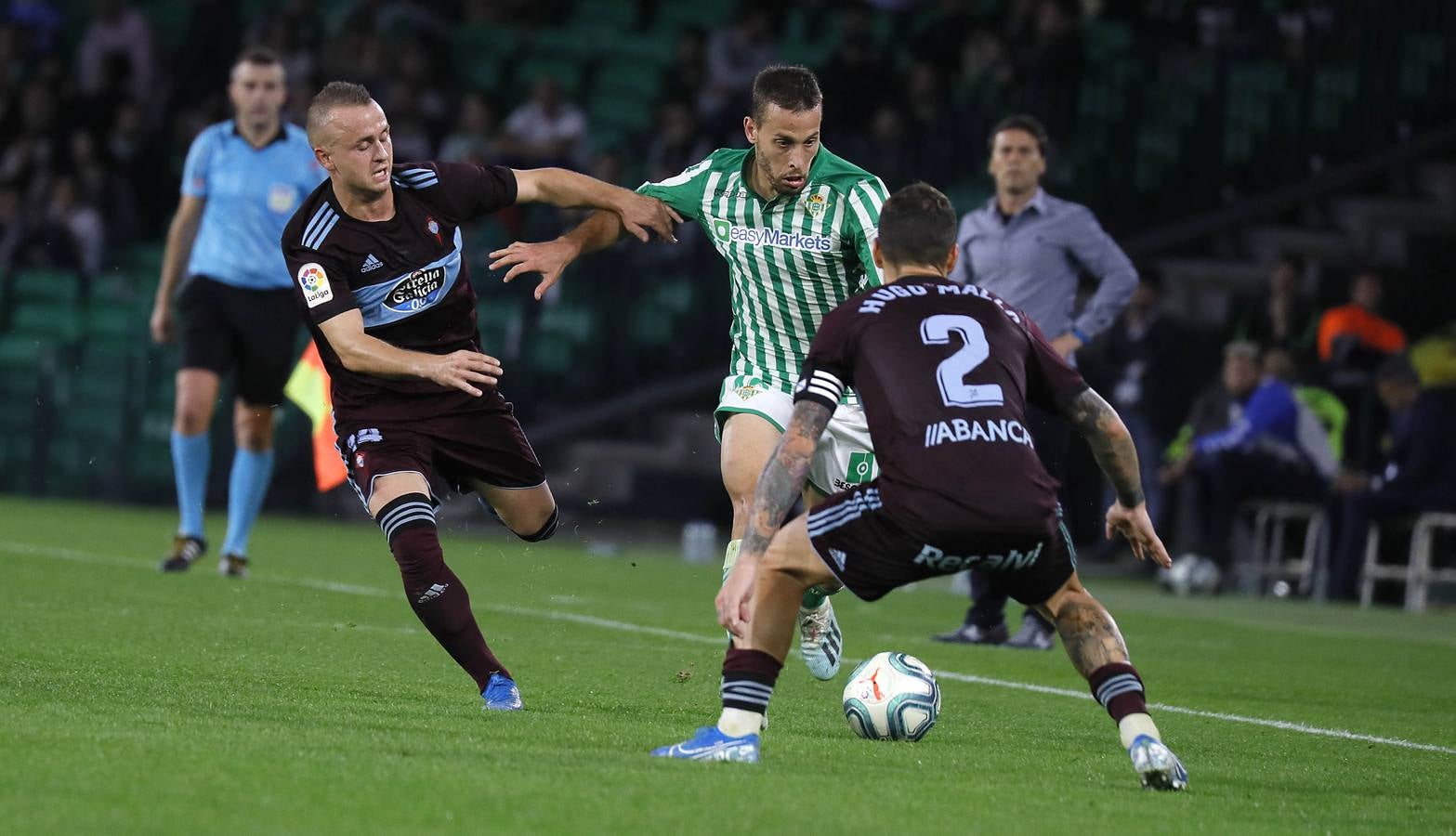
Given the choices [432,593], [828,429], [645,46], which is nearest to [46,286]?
→ [645,46]

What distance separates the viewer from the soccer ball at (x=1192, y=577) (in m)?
14.6

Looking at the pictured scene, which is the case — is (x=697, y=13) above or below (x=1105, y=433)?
above

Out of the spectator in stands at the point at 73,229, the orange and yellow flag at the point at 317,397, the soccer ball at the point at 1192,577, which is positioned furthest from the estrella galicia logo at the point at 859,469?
the spectator in stands at the point at 73,229

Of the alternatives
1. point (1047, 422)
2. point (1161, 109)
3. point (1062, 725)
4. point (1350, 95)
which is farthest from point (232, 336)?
point (1350, 95)

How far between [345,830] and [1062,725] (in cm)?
328

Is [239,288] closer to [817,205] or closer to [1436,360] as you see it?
[817,205]

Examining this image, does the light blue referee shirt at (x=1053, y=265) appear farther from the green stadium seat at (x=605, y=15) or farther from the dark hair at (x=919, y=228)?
the green stadium seat at (x=605, y=15)

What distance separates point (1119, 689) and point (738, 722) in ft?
3.13

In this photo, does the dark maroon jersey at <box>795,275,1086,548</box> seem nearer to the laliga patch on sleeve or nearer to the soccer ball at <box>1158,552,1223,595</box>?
the laliga patch on sleeve

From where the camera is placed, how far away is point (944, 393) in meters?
5.26

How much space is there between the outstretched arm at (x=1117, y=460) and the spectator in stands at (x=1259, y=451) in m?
9.32

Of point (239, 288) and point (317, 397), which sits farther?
point (317, 397)

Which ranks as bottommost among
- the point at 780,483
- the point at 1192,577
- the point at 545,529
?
the point at 1192,577

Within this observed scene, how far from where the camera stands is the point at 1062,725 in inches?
273
